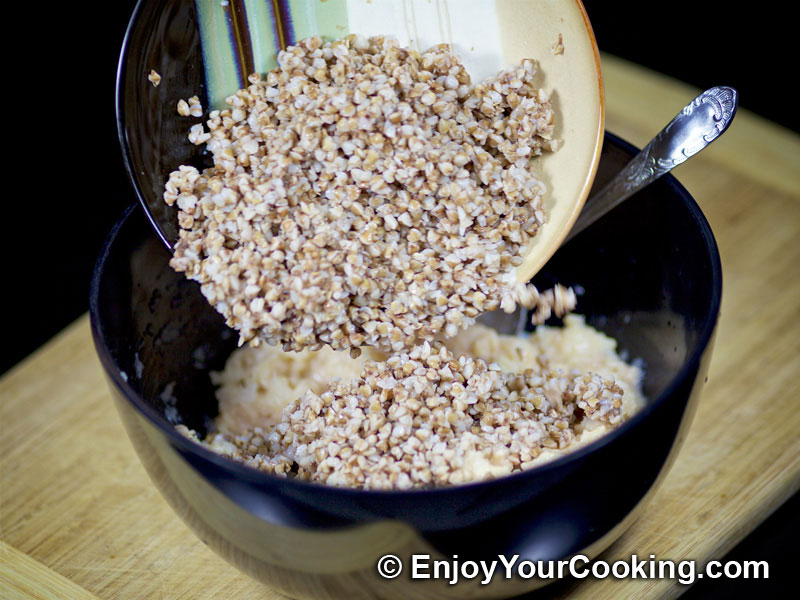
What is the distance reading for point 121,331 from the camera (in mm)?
1185

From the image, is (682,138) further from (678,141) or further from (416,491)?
(416,491)

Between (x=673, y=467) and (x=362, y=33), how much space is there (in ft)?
2.36

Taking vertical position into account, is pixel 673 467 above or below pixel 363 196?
below

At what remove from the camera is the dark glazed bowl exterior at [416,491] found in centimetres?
93

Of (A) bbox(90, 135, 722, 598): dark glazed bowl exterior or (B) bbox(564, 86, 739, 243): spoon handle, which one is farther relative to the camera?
(B) bbox(564, 86, 739, 243): spoon handle

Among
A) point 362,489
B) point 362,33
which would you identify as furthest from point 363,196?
point 362,489

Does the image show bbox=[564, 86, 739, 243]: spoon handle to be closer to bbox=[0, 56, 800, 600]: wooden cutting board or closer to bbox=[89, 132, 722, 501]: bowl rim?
bbox=[89, 132, 722, 501]: bowl rim

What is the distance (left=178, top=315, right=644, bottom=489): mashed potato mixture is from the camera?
1.10 meters

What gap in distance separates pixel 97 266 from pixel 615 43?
6.08 feet

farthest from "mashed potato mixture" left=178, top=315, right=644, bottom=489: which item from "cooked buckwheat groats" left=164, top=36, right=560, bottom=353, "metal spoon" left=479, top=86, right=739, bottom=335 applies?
"metal spoon" left=479, top=86, right=739, bottom=335

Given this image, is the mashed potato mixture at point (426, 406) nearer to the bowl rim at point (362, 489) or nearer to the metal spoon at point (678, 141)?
the bowl rim at point (362, 489)

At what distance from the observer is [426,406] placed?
3.83 ft

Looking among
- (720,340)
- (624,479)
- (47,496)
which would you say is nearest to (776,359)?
(720,340)

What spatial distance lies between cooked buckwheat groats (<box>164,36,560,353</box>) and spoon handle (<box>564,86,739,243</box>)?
12cm
